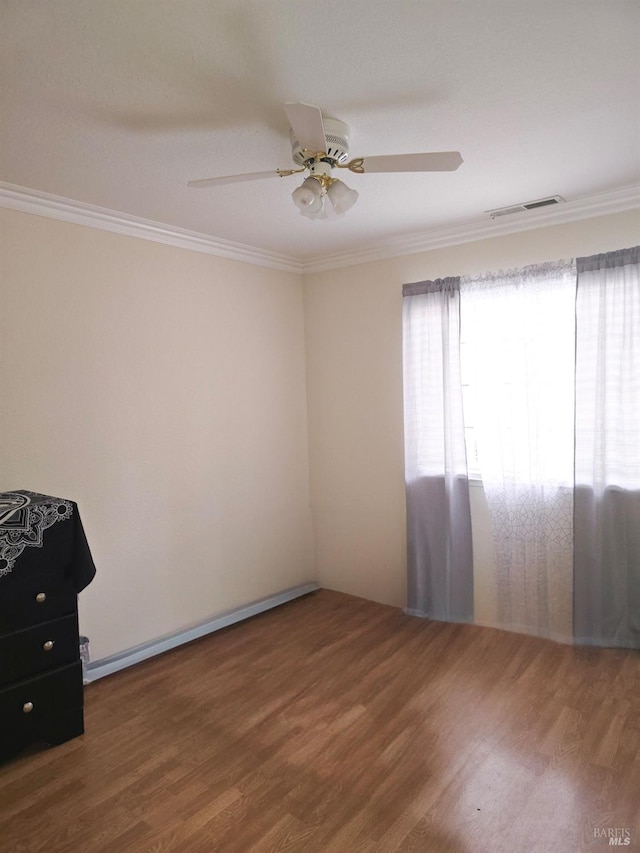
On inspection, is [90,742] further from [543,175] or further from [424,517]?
[543,175]

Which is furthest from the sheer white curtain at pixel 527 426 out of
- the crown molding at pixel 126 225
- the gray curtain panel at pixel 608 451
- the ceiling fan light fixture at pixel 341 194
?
the ceiling fan light fixture at pixel 341 194

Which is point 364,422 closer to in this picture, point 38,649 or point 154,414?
point 154,414

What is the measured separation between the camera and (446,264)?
148 inches

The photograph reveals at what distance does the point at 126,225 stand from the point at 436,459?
2.46m

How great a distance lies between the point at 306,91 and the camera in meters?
1.93

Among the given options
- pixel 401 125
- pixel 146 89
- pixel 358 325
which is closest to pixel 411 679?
pixel 358 325

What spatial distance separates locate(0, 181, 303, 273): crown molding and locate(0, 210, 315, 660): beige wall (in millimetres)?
51

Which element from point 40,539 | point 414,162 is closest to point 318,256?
point 414,162

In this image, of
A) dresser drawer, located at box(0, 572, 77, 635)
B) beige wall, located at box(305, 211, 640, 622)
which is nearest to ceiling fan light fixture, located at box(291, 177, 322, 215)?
beige wall, located at box(305, 211, 640, 622)

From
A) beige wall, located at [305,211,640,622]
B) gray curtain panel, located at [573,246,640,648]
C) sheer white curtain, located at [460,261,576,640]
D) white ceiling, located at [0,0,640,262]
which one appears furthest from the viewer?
beige wall, located at [305,211,640,622]

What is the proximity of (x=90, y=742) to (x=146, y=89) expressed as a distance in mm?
2718

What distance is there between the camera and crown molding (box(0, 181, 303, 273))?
2803 millimetres

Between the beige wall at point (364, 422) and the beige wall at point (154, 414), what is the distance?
0.21 m

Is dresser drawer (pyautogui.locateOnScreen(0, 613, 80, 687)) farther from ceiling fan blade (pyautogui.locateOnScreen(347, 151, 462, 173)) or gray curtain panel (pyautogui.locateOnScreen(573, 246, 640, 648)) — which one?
gray curtain panel (pyautogui.locateOnScreen(573, 246, 640, 648))
